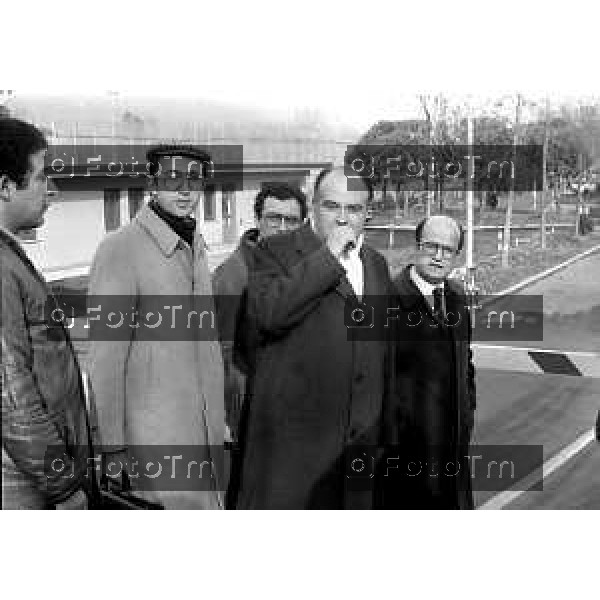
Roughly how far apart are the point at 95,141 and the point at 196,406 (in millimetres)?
653

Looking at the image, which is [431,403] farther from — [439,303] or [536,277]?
[536,277]

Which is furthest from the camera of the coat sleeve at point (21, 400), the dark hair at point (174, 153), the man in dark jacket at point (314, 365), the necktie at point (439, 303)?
the necktie at point (439, 303)

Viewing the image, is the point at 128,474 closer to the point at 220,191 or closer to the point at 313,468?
the point at 313,468

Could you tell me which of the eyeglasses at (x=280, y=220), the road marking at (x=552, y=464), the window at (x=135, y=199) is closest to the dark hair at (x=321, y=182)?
the eyeglasses at (x=280, y=220)

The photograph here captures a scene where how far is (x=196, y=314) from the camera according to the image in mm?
2039

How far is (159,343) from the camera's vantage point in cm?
201

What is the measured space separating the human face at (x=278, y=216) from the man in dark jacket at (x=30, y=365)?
513 mm

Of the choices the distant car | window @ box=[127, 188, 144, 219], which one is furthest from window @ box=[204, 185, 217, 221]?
the distant car

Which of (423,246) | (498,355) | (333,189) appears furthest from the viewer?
(498,355)

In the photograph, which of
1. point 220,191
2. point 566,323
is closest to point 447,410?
point 566,323

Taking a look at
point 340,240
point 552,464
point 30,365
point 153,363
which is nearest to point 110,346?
point 153,363

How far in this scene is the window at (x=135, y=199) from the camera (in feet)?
6.53

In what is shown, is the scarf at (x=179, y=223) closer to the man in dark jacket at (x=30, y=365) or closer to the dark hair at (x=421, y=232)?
the man in dark jacket at (x=30, y=365)

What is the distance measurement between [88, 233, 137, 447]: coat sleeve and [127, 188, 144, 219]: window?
0.07m
